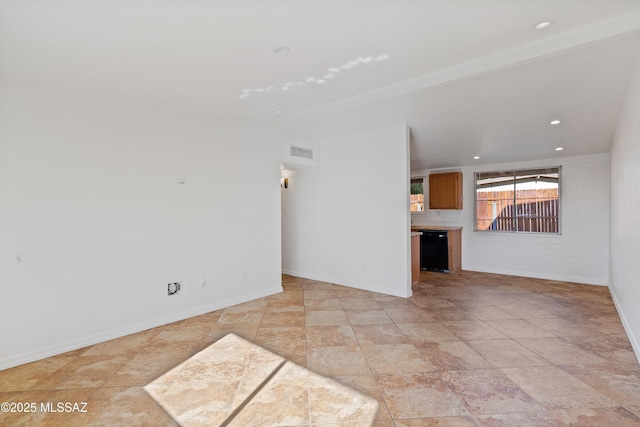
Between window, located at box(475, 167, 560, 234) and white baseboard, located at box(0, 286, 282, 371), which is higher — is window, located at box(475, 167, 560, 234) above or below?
above

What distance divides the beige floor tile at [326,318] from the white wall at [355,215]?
3.82ft

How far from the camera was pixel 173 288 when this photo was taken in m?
3.56

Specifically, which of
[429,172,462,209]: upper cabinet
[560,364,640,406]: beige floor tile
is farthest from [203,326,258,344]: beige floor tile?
[429,172,462,209]: upper cabinet

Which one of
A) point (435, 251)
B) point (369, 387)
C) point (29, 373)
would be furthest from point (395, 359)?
point (435, 251)

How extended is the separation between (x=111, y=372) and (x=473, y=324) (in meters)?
3.52

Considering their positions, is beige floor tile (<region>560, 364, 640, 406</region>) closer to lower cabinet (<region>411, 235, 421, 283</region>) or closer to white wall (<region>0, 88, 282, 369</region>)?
lower cabinet (<region>411, 235, 421, 283</region>)

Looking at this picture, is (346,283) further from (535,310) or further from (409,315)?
(535,310)

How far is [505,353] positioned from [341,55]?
9.68 feet

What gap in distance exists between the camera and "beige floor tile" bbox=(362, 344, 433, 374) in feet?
7.79

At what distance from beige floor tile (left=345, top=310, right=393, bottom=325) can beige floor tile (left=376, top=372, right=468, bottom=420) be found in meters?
1.11

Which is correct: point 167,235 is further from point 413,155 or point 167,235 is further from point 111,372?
point 413,155

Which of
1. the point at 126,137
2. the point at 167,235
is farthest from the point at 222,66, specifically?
the point at 167,235

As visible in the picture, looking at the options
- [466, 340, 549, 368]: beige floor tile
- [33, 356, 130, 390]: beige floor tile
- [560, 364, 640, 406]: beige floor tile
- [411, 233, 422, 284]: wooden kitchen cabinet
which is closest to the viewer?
[560, 364, 640, 406]: beige floor tile

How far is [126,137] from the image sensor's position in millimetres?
3195
